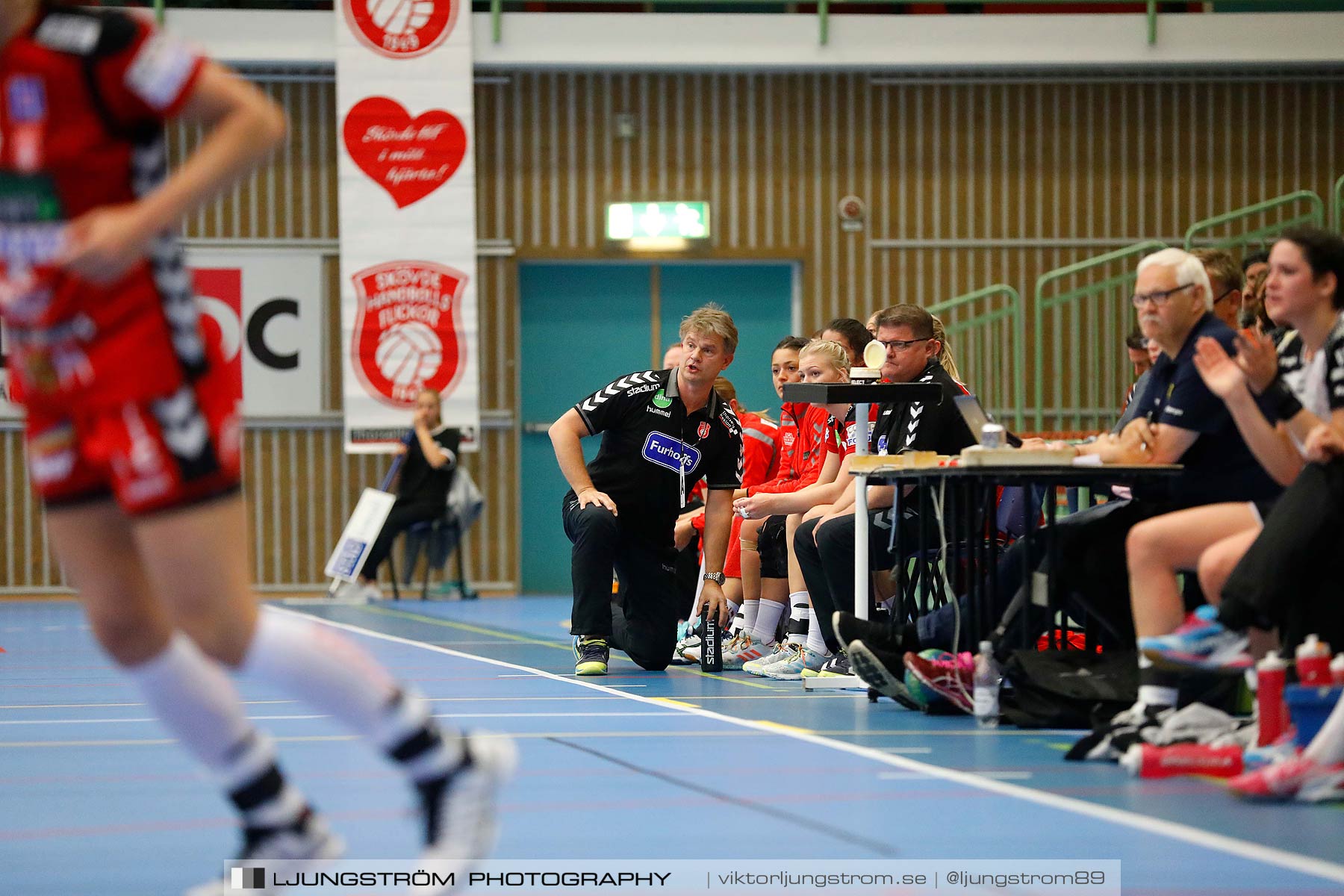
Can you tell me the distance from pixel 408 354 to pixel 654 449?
5.98 m

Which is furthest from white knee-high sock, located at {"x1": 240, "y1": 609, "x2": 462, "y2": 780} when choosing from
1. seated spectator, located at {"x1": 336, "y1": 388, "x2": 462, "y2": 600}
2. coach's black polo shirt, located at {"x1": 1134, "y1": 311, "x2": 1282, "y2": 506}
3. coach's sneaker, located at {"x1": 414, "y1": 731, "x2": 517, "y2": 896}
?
seated spectator, located at {"x1": 336, "y1": 388, "x2": 462, "y2": 600}

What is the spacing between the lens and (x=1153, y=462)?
393 cm

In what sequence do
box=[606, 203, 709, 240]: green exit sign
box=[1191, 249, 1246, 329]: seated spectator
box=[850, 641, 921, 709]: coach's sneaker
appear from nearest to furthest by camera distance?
box=[850, 641, 921, 709]: coach's sneaker < box=[1191, 249, 1246, 329]: seated spectator < box=[606, 203, 709, 240]: green exit sign

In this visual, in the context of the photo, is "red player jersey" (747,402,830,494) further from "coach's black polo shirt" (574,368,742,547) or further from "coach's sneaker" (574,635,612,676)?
"coach's sneaker" (574,635,612,676)

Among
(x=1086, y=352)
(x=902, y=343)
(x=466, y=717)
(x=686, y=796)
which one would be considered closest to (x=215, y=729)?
(x=686, y=796)

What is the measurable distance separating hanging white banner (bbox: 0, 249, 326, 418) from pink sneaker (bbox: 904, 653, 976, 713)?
8732mm

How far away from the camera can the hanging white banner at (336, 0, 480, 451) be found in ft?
37.5

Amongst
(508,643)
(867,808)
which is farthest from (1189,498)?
(508,643)

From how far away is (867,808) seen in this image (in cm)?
294

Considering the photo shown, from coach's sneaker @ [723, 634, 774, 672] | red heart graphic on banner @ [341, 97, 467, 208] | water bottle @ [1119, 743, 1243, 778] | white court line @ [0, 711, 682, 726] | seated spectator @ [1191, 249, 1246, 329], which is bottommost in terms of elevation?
coach's sneaker @ [723, 634, 774, 672]

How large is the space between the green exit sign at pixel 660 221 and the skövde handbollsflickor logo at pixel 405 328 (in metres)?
1.51

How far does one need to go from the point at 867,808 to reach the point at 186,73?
1814 mm

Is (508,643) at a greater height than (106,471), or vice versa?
(106,471)

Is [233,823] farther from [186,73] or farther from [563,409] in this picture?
[563,409]
